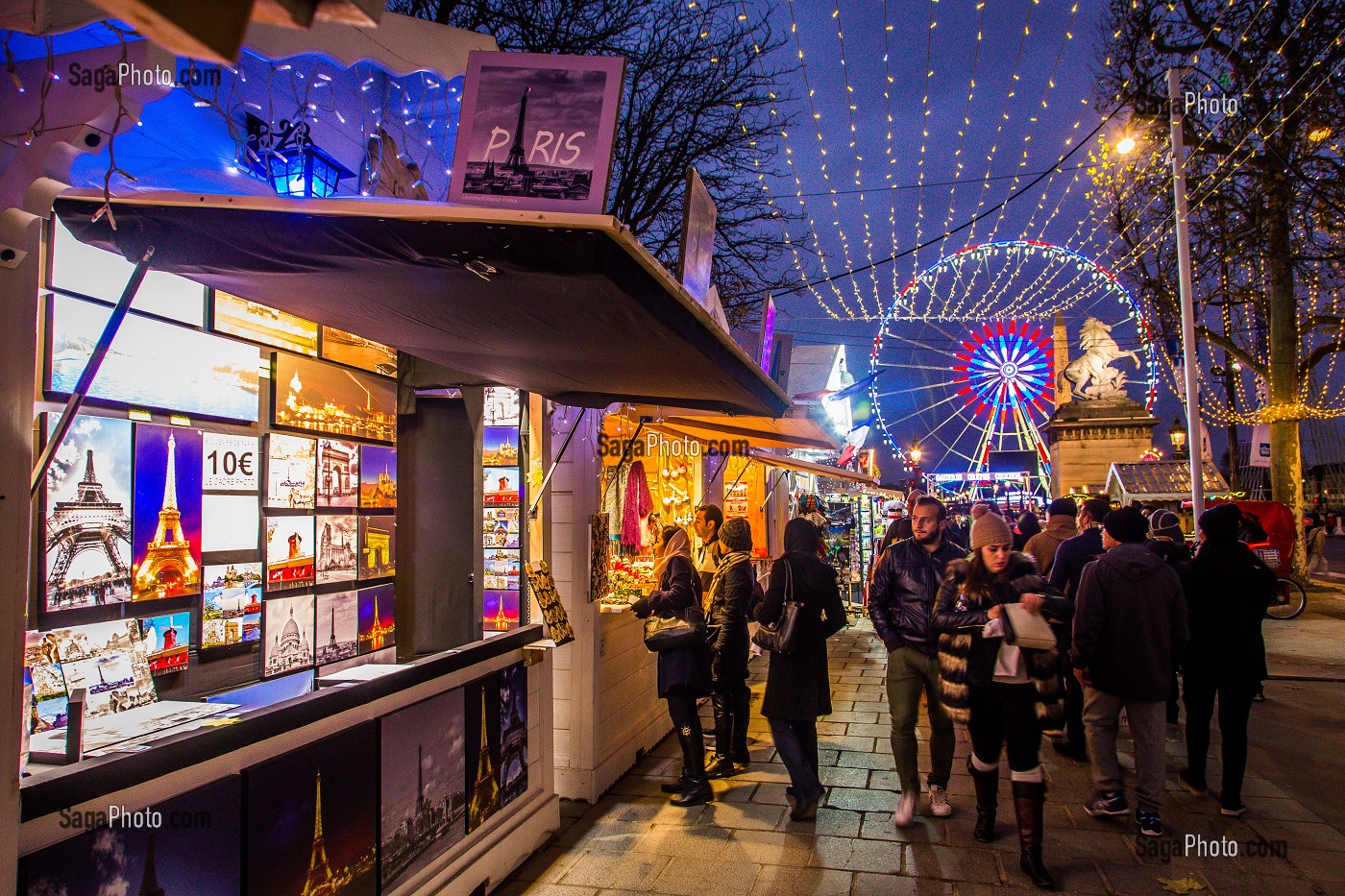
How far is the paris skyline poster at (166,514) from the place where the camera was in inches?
117


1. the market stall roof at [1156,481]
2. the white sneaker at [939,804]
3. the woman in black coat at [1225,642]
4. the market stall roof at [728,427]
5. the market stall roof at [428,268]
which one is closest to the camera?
the market stall roof at [428,268]

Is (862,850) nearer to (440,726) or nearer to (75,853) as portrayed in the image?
(440,726)

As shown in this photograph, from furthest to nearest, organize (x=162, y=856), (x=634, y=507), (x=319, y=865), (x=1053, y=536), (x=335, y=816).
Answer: (x=634, y=507) < (x=1053, y=536) < (x=335, y=816) < (x=319, y=865) < (x=162, y=856)

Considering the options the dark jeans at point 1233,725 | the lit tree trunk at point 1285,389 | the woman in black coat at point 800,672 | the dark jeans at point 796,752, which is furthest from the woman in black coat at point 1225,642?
the lit tree trunk at point 1285,389

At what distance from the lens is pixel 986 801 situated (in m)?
4.58

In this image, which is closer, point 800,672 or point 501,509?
point 800,672

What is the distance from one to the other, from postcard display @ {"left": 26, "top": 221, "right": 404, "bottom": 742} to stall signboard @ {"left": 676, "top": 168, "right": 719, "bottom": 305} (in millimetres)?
1746

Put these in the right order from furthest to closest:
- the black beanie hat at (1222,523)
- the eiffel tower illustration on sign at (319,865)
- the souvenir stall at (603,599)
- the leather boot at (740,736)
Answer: the leather boot at (740,736), the souvenir stall at (603,599), the black beanie hat at (1222,523), the eiffel tower illustration on sign at (319,865)

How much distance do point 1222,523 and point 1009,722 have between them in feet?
7.78

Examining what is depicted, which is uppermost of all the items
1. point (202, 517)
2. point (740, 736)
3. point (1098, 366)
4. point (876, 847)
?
point (1098, 366)

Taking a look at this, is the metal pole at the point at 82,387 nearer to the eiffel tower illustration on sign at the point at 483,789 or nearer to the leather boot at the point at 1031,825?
the eiffel tower illustration on sign at the point at 483,789

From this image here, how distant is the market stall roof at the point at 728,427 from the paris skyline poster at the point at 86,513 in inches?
168

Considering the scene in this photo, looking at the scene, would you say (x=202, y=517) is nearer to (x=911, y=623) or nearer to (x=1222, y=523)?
(x=911, y=623)

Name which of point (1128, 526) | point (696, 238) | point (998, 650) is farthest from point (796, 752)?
point (696, 238)
